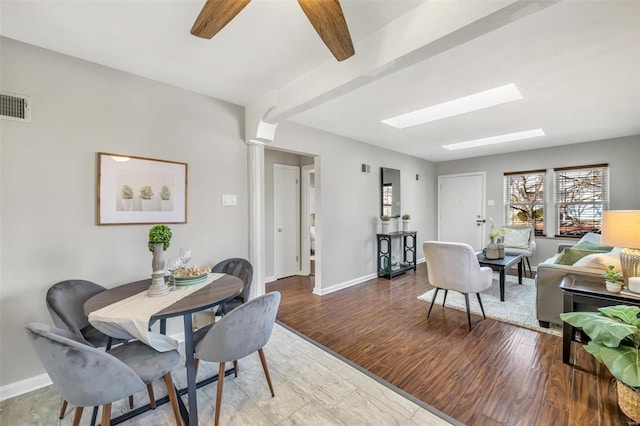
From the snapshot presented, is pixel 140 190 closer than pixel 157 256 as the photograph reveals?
No

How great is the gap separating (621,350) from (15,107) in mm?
4182

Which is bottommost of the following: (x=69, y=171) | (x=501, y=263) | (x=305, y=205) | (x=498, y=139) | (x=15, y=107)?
(x=501, y=263)

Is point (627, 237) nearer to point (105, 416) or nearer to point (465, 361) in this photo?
point (465, 361)

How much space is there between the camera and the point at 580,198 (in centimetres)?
469

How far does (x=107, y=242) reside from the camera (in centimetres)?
217

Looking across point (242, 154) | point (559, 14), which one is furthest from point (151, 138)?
point (559, 14)

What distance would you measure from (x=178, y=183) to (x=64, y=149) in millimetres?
805

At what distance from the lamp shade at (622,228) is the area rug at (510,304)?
3.85 feet

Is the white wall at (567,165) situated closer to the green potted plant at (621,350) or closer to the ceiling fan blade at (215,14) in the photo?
the green potted plant at (621,350)

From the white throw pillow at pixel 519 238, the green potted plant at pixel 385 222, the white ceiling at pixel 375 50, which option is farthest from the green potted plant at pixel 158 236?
the white throw pillow at pixel 519 238

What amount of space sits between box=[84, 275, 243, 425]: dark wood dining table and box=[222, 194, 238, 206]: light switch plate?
1.10m

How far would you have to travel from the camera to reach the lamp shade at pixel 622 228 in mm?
1829

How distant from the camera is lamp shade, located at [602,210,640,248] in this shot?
1829 mm

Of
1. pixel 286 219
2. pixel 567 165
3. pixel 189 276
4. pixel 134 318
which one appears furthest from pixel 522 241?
pixel 134 318
